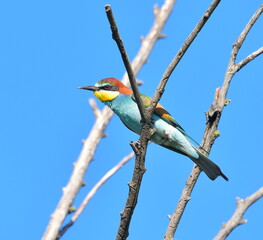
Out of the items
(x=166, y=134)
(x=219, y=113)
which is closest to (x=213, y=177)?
(x=166, y=134)

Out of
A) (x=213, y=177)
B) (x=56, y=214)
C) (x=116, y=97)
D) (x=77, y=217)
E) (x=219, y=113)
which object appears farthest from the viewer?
(x=56, y=214)

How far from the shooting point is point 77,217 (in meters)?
6.43

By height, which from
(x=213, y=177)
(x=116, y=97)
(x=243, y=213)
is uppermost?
(x=116, y=97)

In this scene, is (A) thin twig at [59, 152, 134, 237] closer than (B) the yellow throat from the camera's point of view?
No

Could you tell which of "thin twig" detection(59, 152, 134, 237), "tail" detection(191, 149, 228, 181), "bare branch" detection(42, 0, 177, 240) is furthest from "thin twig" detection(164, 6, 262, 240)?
"bare branch" detection(42, 0, 177, 240)

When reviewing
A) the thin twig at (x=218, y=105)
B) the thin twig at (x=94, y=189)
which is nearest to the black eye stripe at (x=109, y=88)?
the thin twig at (x=94, y=189)

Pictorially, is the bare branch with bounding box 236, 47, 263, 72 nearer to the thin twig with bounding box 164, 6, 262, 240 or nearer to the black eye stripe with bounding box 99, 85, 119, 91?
the thin twig with bounding box 164, 6, 262, 240

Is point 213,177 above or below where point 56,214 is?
below

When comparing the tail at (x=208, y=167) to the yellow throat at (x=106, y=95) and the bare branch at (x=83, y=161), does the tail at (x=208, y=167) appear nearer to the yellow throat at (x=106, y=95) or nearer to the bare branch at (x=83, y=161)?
the yellow throat at (x=106, y=95)

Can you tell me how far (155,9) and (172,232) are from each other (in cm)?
640

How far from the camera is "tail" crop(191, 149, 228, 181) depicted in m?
4.42

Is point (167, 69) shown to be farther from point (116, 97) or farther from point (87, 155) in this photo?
point (87, 155)

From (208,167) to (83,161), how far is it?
3133 mm

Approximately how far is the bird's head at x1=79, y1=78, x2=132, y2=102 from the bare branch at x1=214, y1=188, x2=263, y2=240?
2.37 meters
